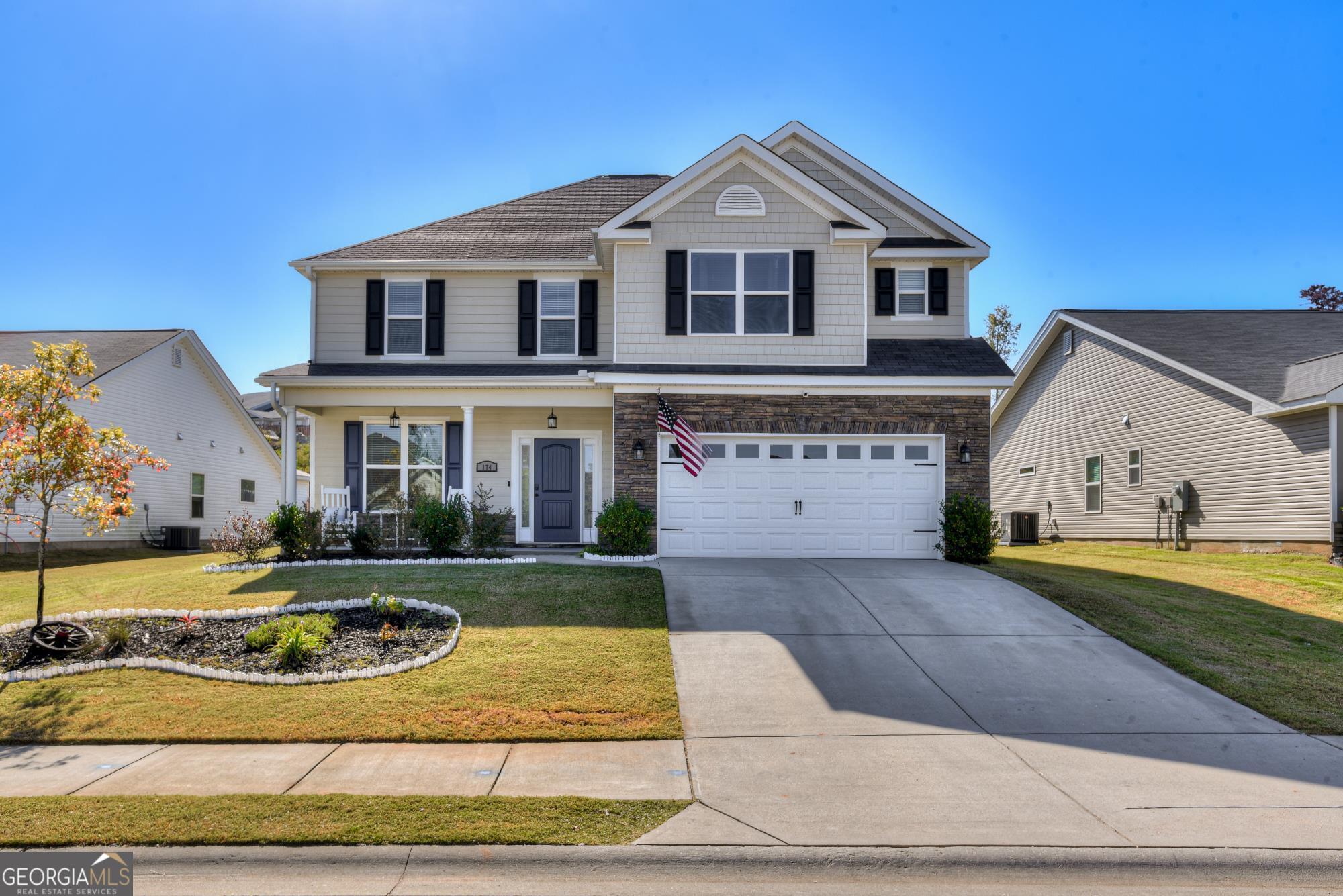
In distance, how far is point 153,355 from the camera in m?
22.5

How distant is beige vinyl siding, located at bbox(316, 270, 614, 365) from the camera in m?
17.3

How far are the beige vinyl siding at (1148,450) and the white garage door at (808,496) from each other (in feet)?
21.6

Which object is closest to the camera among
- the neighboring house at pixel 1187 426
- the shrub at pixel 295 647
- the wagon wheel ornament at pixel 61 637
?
the shrub at pixel 295 647

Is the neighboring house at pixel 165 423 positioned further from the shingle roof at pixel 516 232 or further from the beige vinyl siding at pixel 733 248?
the beige vinyl siding at pixel 733 248

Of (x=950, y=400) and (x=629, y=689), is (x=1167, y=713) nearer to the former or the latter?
(x=629, y=689)

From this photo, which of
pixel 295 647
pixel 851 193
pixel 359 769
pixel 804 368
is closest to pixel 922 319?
pixel 851 193

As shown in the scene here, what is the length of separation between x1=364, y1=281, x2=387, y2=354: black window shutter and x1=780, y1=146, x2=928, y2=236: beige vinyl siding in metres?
8.54

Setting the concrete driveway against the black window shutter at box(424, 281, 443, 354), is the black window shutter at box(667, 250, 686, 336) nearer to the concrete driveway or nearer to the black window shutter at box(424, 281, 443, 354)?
the black window shutter at box(424, 281, 443, 354)

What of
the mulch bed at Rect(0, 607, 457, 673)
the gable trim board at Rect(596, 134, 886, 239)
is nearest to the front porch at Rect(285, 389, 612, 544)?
the gable trim board at Rect(596, 134, 886, 239)

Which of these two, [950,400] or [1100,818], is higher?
[950,400]

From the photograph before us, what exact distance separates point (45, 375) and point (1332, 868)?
11312 millimetres

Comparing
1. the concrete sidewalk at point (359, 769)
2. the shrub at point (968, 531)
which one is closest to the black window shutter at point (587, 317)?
the shrub at point (968, 531)

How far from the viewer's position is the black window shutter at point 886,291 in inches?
690

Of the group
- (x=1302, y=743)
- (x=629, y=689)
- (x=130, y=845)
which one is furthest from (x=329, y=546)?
(x=1302, y=743)
